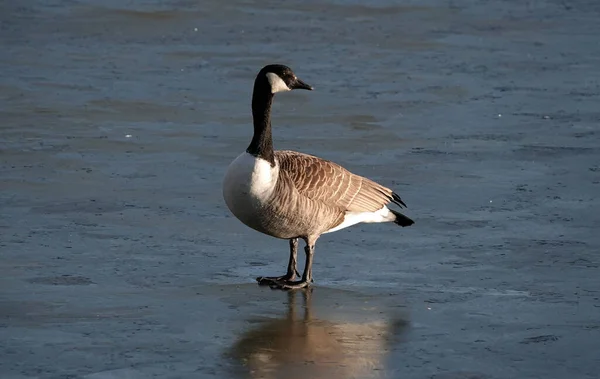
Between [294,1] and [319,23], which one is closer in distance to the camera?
[319,23]

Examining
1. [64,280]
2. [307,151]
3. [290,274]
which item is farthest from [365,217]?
[307,151]

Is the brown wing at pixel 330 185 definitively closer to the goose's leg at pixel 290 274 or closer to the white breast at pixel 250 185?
the white breast at pixel 250 185

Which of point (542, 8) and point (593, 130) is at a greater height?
point (542, 8)

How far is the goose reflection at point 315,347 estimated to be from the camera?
5789mm

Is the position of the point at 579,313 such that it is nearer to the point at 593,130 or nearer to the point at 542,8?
the point at 593,130

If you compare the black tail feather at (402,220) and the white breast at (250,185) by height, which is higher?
the white breast at (250,185)

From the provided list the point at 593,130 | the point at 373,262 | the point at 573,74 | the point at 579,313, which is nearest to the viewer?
the point at 579,313

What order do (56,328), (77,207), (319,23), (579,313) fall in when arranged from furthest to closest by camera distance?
(319,23), (77,207), (579,313), (56,328)

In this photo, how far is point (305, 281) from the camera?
7.33 meters

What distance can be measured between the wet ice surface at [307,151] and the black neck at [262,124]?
0.77m

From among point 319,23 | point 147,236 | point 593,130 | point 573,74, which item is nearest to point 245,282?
point 147,236

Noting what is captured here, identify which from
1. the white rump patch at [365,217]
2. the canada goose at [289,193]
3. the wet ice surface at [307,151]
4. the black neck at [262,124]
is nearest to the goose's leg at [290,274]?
the canada goose at [289,193]

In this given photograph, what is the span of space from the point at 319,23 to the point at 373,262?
8.92 meters

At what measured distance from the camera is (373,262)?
7.80 meters
